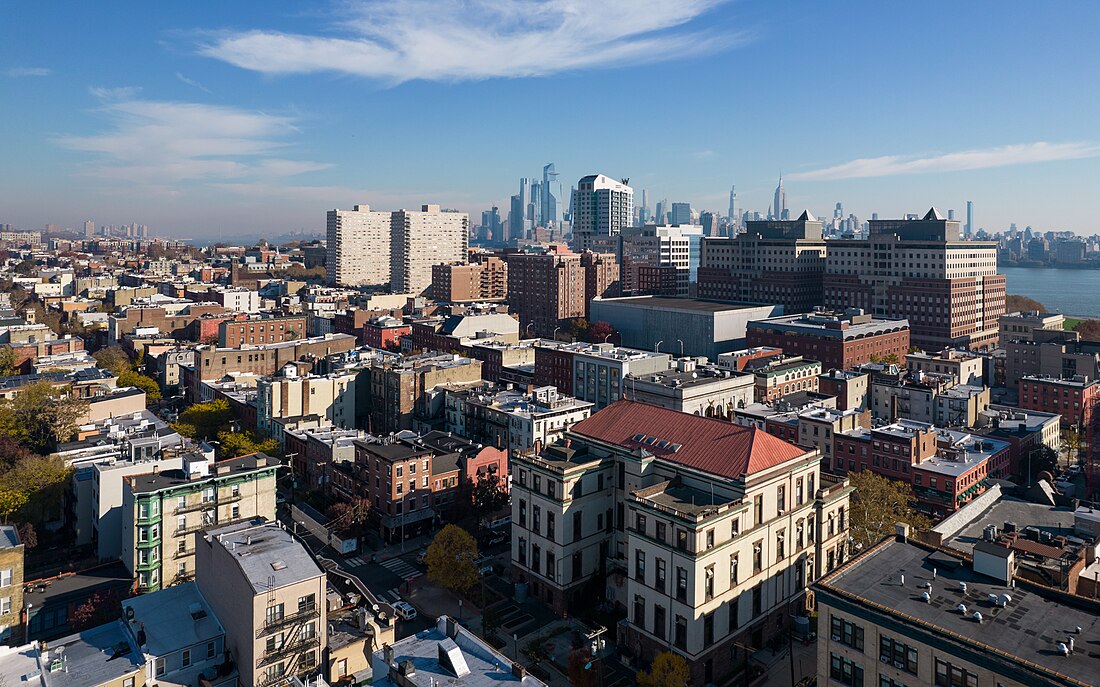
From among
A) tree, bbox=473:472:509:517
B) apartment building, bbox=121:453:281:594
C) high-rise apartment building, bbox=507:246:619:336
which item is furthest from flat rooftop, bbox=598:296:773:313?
apartment building, bbox=121:453:281:594

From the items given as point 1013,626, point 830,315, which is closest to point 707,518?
point 1013,626

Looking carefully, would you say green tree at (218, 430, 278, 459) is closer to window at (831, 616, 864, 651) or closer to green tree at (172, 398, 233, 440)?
green tree at (172, 398, 233, 440)

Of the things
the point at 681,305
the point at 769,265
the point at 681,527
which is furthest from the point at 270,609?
the point at 769,265

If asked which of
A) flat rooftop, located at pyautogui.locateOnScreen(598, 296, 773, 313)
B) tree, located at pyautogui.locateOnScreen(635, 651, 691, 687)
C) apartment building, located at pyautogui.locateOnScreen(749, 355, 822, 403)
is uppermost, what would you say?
flat rooftop, located at pyautogui.locateOnScreen(598, 296, 773, 313)

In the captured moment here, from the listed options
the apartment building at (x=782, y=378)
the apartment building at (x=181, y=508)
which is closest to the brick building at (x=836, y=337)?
the apartment building at (x=782, y=378)

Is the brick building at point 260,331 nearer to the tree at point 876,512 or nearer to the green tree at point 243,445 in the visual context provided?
the green tree at point 243,445

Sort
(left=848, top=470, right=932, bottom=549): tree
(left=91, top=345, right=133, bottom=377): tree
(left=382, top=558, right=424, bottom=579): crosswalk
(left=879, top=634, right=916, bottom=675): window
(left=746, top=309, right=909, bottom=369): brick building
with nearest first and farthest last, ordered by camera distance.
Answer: (left=879, top=634, right=916, bottom=675): window, (left=848, top=470, right=932, bottom=549): tree, (left=382, top=558, right=424, bottom=579): crosswalk, (left=91, top=345, right=133, bottom=377): tree, (left=746, top=309, right=909, bottom=369): brick building
